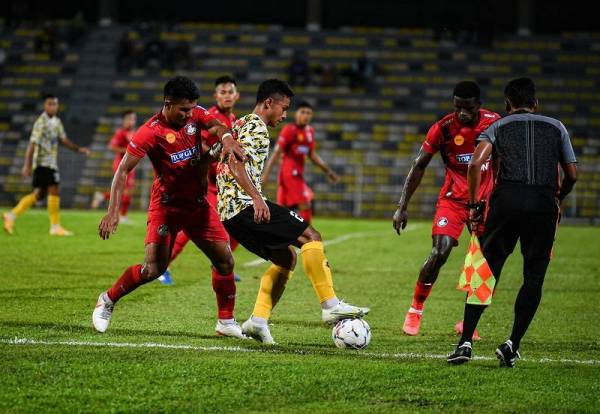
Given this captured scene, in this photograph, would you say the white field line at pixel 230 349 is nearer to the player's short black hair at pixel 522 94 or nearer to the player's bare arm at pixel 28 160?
the player's short black hair at pixel 522 94

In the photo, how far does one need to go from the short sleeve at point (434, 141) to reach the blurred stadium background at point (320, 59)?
899 inches

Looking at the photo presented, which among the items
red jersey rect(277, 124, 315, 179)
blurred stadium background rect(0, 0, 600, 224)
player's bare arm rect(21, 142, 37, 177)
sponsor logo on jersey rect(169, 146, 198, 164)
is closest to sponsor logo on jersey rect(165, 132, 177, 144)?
sponsor logo on jersey rect(169, 146, 198, 164)

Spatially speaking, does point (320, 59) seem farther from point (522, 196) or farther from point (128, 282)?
point (522, 196)

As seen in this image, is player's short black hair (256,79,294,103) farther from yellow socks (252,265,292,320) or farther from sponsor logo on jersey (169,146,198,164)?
yellow socks (252,265,292,320)

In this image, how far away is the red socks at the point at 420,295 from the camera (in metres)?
8.98

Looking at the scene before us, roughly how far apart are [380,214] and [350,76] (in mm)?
6761

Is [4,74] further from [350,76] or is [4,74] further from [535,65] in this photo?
[535,65]

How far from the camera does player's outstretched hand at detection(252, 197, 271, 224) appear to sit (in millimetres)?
7355

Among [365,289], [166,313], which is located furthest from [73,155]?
[166,313]

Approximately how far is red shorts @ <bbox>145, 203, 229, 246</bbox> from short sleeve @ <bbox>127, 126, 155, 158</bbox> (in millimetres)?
571

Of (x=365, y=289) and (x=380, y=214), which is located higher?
(x=365, y=289)

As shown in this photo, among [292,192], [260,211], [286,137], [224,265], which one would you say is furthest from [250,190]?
[292,192]

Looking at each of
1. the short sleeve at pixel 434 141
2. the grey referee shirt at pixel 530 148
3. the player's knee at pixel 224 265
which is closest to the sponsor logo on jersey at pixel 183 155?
the player's knee at pixel 224 265

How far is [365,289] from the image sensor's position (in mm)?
12266
